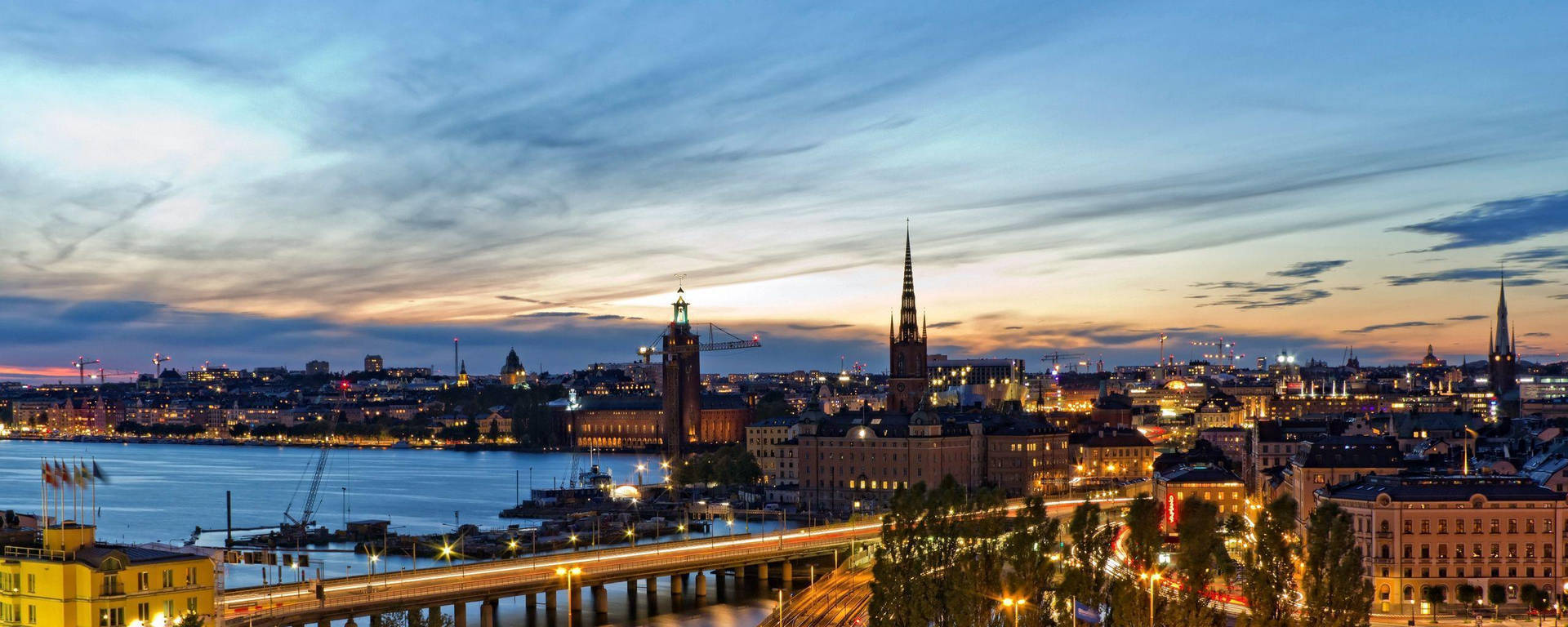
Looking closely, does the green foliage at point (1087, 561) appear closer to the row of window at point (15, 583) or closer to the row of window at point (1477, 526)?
the row of window at point (1477, 526)

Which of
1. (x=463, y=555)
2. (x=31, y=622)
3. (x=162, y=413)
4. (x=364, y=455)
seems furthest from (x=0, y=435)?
(x=31, y=622)

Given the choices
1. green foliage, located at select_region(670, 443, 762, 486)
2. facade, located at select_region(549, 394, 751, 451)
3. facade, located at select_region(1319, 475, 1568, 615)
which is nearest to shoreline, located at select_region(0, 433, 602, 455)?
facade, located at select_region(549, 394, 751, 451)

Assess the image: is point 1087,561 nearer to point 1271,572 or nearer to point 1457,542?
point 1271,572

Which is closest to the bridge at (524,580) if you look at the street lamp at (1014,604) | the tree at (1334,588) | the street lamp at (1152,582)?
the street lamp at (1014,604)

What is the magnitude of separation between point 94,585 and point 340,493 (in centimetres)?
5991

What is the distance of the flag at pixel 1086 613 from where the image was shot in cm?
2725

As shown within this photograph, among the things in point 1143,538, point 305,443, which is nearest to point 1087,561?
point 1143,538

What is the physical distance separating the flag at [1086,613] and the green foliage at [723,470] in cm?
4516

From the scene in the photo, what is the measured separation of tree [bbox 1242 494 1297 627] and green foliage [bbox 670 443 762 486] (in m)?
46.3

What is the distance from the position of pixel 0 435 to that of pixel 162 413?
704 inches

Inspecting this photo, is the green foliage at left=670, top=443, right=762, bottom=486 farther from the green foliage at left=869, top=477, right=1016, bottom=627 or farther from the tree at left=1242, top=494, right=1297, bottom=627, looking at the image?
the tree at left=1242, top=494, right=1297, bottom=627

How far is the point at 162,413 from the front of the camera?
179250 millimetres

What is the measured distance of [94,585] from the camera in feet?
69.6

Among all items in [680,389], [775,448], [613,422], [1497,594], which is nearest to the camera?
[1497,594]
